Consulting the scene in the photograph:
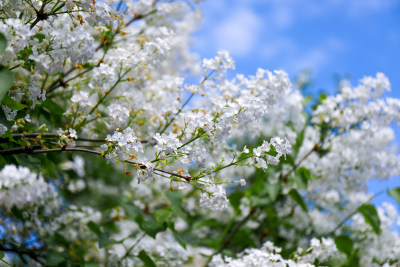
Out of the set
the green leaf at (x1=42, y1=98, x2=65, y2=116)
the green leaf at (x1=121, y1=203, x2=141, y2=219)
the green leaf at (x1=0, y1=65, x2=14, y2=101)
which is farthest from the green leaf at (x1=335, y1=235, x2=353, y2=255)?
the green leaf at (x1=0, y1=65, x2=14, y2=101)

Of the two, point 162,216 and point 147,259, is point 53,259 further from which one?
point 162,216

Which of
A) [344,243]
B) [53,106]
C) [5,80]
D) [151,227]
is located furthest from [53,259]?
[344,243]

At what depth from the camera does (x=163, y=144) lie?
1.94 metres

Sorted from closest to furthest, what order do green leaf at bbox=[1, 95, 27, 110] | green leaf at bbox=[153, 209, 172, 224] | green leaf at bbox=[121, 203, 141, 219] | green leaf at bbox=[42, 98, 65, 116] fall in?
green leaf at bbox=[1, 95, 27, 110], green leaf at bbox=[42, 98, 65, 116], green leaf at bbox=[153, 209, 172, 224], green leaf at bbox=[121, 203, 141, 219]

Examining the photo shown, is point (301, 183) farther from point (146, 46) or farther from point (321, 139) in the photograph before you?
point (146, 46)

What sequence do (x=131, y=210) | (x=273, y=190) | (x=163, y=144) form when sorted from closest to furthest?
(x=163, y=144)
(x=131, y=210)
(x=273, y=190)

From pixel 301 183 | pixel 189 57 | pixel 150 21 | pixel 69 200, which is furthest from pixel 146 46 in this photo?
pixel 69 200

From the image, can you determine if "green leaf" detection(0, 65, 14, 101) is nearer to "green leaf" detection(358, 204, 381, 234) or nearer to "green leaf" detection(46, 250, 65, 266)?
"green leaf" detection(46, 250, 65, 266)

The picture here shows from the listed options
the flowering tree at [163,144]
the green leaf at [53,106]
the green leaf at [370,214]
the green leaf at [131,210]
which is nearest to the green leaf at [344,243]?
the flowering tree at [163,144]

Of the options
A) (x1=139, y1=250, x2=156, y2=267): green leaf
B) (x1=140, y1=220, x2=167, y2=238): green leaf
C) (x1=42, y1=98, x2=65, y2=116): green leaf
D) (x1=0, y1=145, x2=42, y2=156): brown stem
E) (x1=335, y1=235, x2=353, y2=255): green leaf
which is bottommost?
(x1=335, y1=235, x2=353, y2=255): green leaf

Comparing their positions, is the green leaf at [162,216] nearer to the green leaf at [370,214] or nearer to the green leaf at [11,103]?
the green leaf at [11,103]

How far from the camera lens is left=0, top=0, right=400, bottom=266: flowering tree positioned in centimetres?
203

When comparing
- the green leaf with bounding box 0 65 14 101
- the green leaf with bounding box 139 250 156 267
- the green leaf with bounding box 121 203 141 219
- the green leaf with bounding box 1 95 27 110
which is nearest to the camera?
the green leaf with bounding box 0 65 14 101

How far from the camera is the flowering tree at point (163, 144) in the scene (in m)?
2.03
